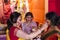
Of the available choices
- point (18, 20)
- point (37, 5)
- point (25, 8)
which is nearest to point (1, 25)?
point (25, 8)

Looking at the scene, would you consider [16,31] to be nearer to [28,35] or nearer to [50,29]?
[28,35]

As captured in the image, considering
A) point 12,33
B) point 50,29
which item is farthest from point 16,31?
point 50,29

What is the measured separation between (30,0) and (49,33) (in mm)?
2213

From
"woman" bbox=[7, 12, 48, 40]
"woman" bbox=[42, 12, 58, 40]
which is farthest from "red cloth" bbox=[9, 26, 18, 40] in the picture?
"woman" bbox=[42, 12, 58, 40]

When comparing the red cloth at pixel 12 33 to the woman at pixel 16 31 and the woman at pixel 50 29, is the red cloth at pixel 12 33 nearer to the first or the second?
the woman at pixel 16 31

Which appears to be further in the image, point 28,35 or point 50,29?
point 50,29

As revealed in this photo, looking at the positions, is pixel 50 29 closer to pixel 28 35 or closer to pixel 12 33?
pixel 28 35

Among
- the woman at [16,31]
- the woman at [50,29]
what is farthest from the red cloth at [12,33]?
the woman at [50,29]

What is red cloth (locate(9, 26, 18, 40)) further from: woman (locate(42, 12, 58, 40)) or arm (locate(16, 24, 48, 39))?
woman (locate(42, 12, 58, 40))

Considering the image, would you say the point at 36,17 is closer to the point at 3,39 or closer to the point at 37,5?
the point at 37,5

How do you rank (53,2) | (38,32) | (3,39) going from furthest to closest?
(53,2)
(3,39)
(38,32)

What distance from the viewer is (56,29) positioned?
2145 millimetres

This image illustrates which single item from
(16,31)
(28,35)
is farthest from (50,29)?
(16,31)

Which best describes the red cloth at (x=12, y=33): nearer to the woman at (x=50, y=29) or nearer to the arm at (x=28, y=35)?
the arm at (x=28, y=35)
